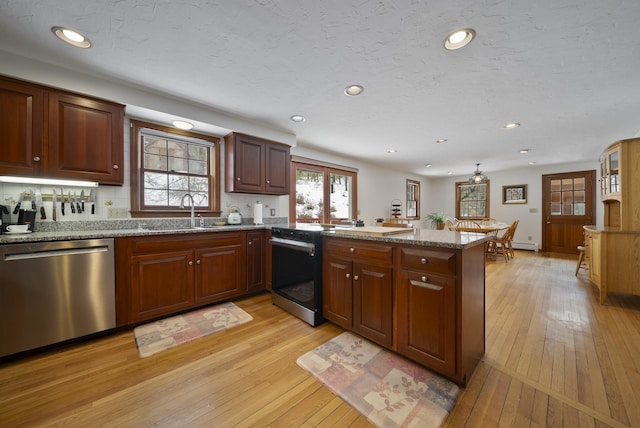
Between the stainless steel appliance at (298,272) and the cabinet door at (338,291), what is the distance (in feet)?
0.23

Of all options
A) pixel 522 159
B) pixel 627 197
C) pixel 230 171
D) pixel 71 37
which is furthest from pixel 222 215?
pixel 522 159

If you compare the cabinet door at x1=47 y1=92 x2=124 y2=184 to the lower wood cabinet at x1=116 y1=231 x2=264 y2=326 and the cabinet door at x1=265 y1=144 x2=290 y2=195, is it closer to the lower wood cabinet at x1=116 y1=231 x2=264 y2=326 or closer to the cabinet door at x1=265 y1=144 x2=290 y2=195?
the lower wood cabinet at x1=116 y1=231 x2=264 y2=326

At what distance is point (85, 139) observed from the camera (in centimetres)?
217

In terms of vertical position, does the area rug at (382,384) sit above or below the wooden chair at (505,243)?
below

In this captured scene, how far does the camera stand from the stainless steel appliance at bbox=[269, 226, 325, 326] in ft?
7.55

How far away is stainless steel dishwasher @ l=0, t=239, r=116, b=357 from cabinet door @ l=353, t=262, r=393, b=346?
2175 millimetres

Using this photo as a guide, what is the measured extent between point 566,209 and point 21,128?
32.1 feet

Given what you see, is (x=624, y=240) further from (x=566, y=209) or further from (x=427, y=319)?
(x=566, y=209)

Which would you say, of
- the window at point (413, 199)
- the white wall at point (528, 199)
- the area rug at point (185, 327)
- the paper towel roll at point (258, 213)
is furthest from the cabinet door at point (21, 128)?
the white wall at point (528, 199)

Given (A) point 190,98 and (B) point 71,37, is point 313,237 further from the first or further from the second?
(B) point 71,37

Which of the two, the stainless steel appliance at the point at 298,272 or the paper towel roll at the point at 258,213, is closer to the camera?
the stainless steel appliance at the point at 298,272

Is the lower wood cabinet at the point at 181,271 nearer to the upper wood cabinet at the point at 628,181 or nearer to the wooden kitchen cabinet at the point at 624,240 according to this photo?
the wooden kitchen cabinet at the point at 624,240

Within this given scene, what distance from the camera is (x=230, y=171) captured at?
10.4 ft

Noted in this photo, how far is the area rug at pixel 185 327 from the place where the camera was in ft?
6.59
